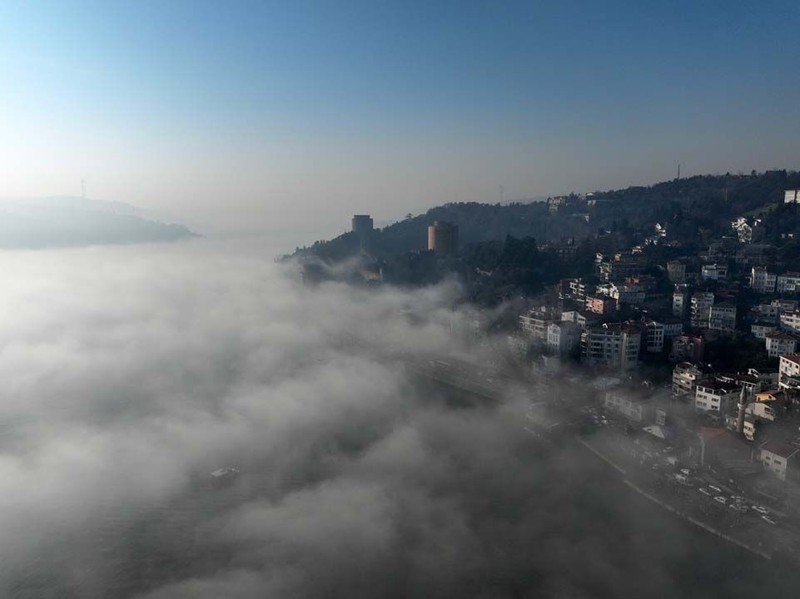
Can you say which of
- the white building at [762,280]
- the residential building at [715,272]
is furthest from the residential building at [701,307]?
the residential building at [715,272]

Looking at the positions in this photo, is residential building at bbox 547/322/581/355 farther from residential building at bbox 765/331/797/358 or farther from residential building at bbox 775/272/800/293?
residential building at bbox 775/272/800/293

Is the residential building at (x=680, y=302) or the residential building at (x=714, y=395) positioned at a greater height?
the residential building at (x=680, y=302)

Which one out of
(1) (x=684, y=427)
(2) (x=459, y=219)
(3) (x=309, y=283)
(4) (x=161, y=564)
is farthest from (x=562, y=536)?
(2) (x=459, y=219)

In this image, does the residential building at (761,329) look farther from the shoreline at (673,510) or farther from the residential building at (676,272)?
the shoreline at (673,510)

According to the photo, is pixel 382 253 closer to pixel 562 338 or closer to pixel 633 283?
pixel 633 283

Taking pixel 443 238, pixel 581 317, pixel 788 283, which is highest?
pixel 443 238

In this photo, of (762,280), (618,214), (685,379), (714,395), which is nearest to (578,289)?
(762,280)

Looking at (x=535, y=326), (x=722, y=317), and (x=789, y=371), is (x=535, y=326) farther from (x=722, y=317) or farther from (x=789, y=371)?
(x=789, y=371)
